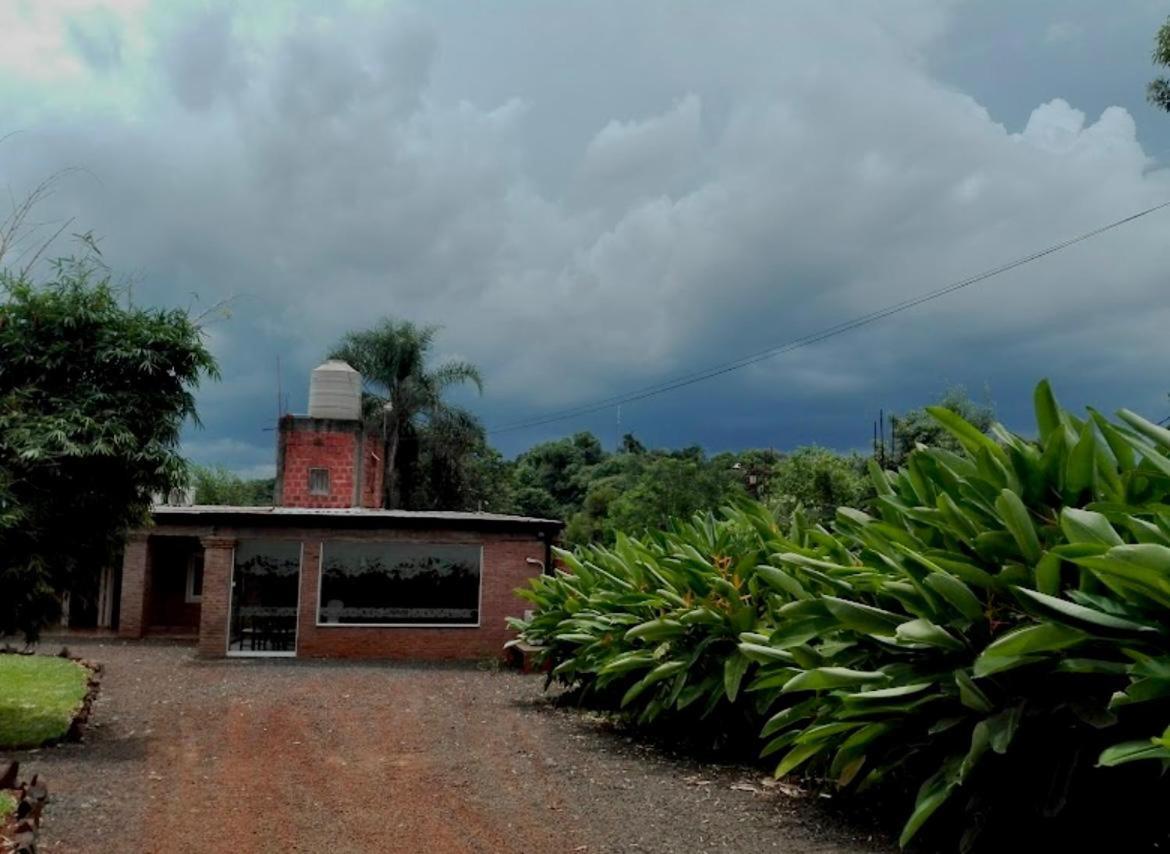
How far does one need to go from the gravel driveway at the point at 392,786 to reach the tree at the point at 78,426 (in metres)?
1.66

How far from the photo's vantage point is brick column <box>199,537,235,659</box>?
1859 centimetres

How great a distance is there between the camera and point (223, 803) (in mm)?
6598

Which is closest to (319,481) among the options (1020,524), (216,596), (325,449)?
(325,449)

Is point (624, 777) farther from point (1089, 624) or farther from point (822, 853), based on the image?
point (1089, 624)

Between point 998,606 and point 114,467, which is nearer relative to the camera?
point 998,606

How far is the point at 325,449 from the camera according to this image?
29.4 metres

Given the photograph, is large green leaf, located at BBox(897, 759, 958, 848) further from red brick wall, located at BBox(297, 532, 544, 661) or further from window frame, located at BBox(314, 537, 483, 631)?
window frame, located at BBox(314, 537, 483, 631)

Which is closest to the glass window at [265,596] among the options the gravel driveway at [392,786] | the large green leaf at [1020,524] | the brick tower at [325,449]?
the gravel driveway at [392,786]

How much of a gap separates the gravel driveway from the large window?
21.9ft

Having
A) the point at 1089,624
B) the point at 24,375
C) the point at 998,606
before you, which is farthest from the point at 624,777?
the point at 24,375

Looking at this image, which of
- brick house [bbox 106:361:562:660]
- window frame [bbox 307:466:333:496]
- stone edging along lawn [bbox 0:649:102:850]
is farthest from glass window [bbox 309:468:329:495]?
stone edging along lawn [bbox 0:649:102:850]

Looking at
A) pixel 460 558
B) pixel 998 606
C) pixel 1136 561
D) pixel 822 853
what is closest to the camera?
pixel 1136 561

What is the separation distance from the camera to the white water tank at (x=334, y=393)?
29.6m

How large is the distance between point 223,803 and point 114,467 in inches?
174
